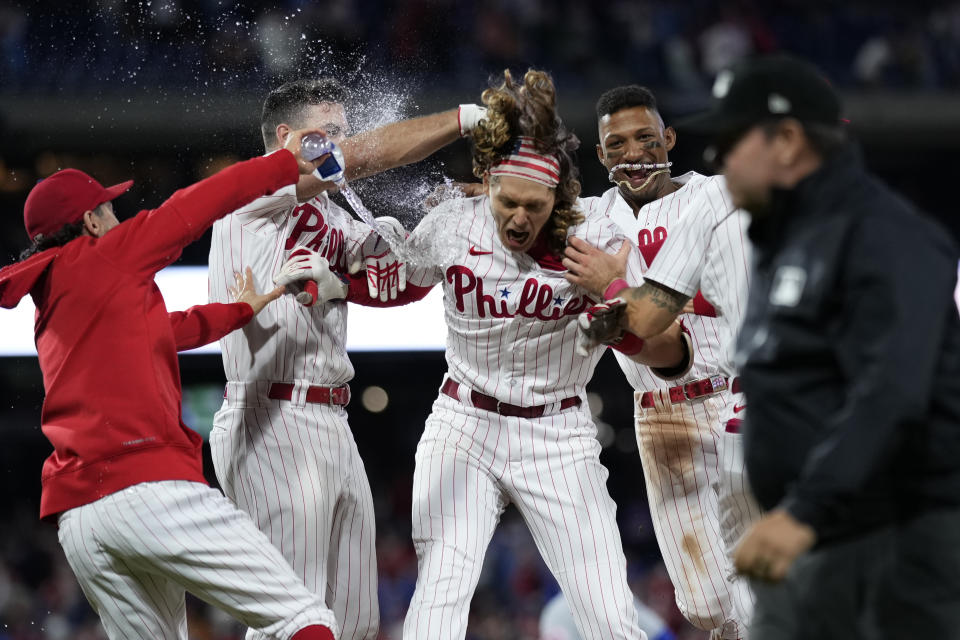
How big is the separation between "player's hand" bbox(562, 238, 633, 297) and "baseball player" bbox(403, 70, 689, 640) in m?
0.13

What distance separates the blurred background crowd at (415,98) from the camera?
7832mm

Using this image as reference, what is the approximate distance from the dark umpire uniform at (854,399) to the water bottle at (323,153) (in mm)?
1895

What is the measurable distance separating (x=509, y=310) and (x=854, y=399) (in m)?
2.02

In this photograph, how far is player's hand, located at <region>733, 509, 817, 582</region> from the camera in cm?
204

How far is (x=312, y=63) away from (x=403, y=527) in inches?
325

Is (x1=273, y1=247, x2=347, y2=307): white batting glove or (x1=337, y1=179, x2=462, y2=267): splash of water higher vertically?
(x1=337, y1=179, x2=462, y2=267): splash of water

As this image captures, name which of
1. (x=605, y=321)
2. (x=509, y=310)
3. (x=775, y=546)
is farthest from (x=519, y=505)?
(x=775, y=546)

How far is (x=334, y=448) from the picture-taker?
4.21m

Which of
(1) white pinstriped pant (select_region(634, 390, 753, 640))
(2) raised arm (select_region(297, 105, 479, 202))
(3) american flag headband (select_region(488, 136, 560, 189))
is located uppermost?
(2) raised arm (select_region(297, 105, 479, 202))

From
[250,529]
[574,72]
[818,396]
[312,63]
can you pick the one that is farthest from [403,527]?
[818,396]

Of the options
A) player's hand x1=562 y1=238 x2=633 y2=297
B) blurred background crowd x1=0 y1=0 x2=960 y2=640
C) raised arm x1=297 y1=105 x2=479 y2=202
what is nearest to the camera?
player's hand x1=562 y1=238 x2=633 y2=297

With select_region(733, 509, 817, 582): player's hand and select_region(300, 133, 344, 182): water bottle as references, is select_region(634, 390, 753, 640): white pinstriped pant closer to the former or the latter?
select_region(300, 133, 344, 182): water bottle

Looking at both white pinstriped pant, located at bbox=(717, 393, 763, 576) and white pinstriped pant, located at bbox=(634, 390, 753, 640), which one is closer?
white pinstriped pant, located at bbox=(717, 393, 763, 576)

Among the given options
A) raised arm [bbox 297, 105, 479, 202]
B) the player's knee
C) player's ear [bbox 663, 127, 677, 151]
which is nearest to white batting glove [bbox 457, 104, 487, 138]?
raised arm [bbox 297, 105, 479, 202]
